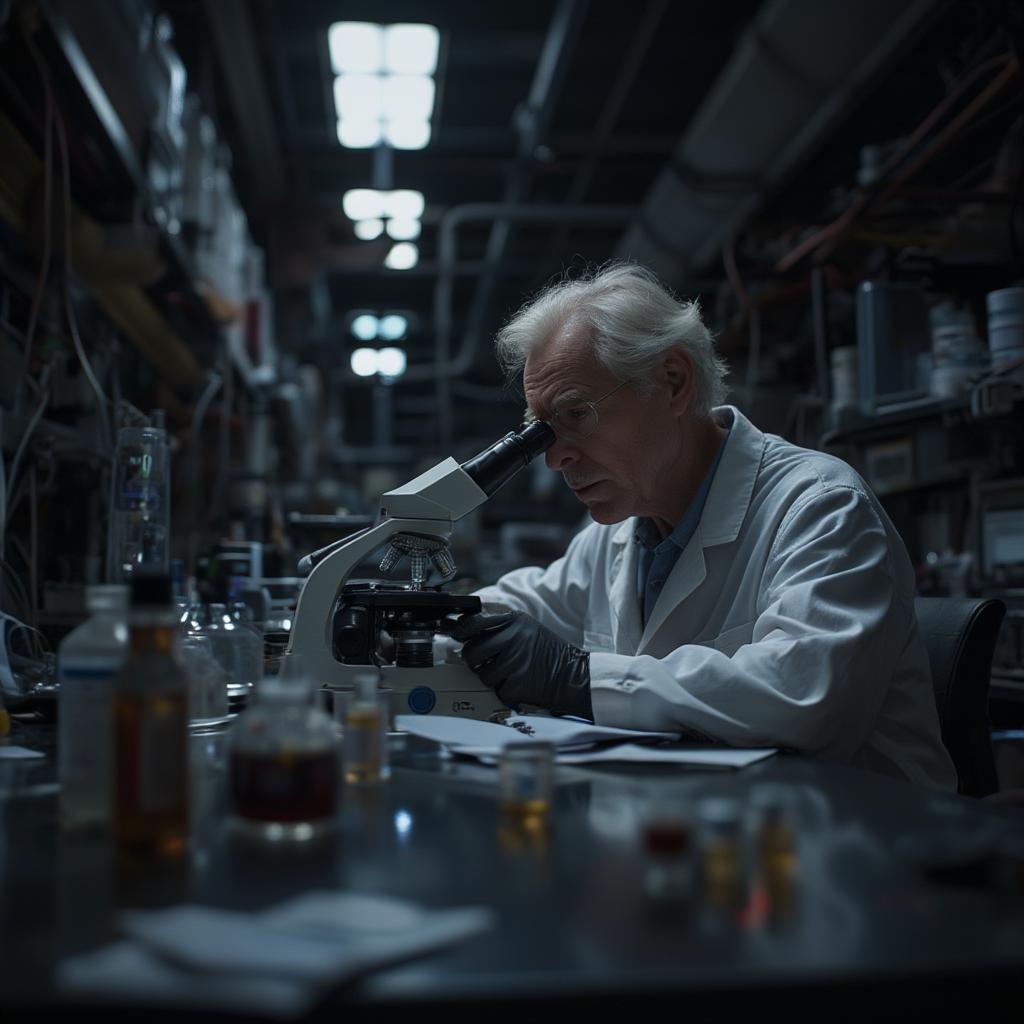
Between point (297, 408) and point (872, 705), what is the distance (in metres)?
5.11

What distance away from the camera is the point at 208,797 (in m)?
0.96

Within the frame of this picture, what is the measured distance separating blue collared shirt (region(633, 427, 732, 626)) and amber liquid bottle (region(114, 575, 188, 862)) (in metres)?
1.21

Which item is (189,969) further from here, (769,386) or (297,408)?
(297,408)

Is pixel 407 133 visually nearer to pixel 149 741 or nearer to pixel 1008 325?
pixel 1008 325

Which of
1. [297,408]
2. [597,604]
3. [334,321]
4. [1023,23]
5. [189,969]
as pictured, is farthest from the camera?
[334,321]

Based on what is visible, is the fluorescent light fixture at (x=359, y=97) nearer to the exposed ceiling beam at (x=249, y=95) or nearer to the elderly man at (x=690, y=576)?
the exposed ceiling beam at (x=249, y=95)

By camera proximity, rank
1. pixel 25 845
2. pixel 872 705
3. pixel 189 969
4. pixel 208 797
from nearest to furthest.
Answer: pixel 189 969
pixel 25 845
pixel 208 797
pixel 872 705

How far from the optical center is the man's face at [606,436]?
1.85 metres

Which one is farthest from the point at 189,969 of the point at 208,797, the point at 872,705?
the point at 872,705

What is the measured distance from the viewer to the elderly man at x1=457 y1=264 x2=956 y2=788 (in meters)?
1.31

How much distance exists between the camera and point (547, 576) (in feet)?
7.44

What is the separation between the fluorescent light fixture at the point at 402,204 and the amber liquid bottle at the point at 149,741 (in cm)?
485

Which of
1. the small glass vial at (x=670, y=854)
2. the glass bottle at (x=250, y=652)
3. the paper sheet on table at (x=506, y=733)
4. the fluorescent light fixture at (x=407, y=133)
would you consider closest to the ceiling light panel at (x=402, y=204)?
the fluorescent light fixture at (x=407, y=133)

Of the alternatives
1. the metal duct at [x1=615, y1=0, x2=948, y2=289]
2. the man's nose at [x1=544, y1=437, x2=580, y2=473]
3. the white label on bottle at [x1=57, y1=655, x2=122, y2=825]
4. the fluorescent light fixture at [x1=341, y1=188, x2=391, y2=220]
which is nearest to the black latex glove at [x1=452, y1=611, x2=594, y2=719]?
the man's nose at [x1=544, y1=437, x2=580, y2=473]
